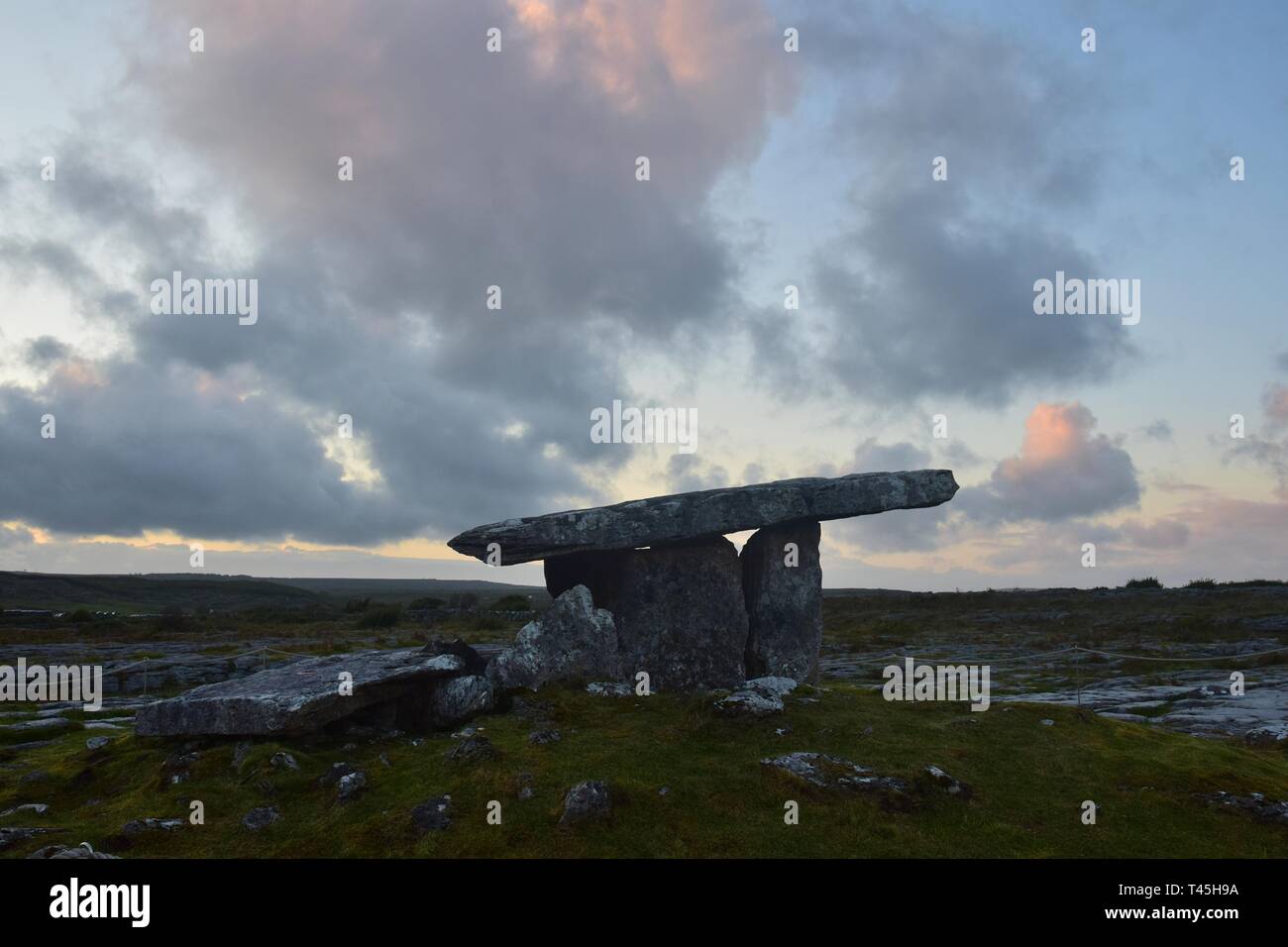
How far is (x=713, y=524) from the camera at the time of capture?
20312mm

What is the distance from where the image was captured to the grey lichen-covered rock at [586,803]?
11148 mm

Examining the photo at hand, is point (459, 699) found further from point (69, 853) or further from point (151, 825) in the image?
point (69, 853)

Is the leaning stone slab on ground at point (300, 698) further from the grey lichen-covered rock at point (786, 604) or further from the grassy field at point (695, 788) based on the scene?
the grey lichen-covered rock at point (786, 604)

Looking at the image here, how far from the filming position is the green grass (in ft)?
35.9

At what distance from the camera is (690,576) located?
838 inches

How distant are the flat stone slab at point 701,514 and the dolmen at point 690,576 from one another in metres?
0.03

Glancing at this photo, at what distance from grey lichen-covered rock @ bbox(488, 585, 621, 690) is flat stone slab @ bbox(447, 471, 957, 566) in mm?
1547

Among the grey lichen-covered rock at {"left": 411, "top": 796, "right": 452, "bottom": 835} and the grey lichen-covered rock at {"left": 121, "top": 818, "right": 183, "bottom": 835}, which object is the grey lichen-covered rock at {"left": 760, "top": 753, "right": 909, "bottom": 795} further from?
the grey lichen-covered rock at {"left": 121, "top": 818, "right": 183, "bottom": 835}

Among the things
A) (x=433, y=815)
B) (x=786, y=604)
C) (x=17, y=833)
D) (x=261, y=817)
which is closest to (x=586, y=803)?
(x=433, y=815)

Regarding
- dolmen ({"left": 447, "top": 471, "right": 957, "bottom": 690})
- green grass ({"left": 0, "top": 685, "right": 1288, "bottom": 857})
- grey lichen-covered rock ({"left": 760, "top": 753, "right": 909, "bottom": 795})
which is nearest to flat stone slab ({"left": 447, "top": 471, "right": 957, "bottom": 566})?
dolmen ({"left": 447, "top": 471, "right": 957, "bottom": 690})

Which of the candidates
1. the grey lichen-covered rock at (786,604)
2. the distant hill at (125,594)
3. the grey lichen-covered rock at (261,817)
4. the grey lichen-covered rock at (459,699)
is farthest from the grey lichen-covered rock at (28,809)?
the distant hill at (125,594)

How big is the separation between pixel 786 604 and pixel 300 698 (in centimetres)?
1251

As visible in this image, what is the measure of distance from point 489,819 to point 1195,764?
11.8m
